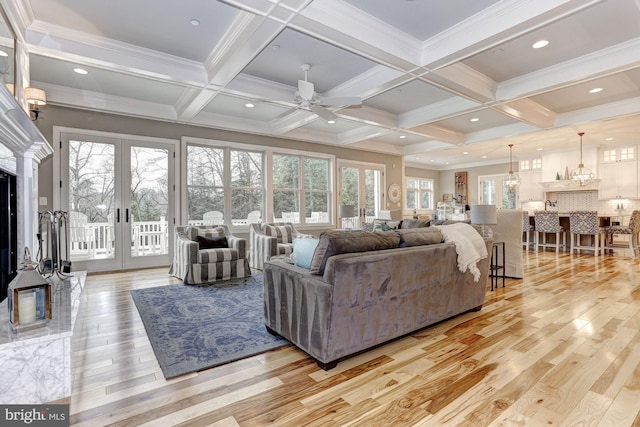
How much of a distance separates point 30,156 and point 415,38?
161 inches

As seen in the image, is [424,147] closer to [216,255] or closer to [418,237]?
[216,255]

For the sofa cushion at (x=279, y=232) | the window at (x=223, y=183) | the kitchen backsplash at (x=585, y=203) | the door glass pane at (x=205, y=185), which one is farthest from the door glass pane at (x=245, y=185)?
the kitchen backsplash at (x=585, y=203)

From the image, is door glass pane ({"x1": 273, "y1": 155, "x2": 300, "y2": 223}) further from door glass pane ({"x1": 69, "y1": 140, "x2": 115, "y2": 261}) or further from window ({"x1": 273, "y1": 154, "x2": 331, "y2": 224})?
Answer: door glass pane ({"x1": 69, "y1": 140, "x2": 115, "y2": 261})

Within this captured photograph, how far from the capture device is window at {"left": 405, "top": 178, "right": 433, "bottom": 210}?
40.3 ft

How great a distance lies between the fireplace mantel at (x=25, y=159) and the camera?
2.35 metres

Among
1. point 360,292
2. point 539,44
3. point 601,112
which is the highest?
point 539,44

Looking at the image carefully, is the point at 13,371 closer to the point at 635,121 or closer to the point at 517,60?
the point at 517,60

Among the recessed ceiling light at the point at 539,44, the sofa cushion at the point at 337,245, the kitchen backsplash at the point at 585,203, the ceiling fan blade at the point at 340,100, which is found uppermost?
the recessed ceiling light at the point at 539,44

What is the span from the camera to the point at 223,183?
6.39 m

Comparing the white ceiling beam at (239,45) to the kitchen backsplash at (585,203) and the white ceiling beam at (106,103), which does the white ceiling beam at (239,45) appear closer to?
the white ceiling beam at (106,103)

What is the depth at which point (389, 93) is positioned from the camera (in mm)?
5113

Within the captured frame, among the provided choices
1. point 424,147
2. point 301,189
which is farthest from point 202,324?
point 424,147

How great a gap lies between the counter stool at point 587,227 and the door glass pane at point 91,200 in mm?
9478

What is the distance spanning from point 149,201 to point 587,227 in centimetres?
907
